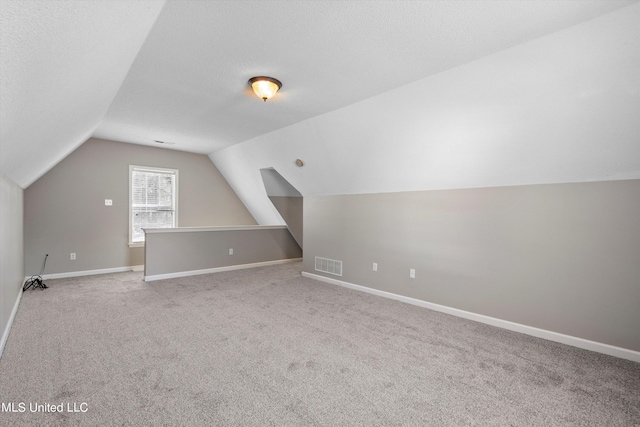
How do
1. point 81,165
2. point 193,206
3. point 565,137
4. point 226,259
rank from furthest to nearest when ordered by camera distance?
point 193,206
point 226,259
point 81,165
point 565,137

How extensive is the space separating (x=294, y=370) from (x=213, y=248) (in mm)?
3985

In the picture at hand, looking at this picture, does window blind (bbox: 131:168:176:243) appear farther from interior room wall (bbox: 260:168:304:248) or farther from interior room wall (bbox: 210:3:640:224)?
interior room wall (bbox: 210:3:640:224)

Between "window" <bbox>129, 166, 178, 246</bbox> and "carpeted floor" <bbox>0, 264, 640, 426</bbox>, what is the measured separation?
2517mm

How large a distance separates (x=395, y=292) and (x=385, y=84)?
2632 millimetres

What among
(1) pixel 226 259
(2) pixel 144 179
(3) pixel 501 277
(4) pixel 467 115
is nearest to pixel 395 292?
(3) pixel 501 277

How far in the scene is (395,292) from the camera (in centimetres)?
416

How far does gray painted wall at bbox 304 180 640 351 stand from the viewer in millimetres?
2555

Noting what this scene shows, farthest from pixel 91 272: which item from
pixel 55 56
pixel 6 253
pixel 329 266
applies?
pixel 55 56

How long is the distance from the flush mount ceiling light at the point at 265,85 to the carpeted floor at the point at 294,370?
2.35 metres

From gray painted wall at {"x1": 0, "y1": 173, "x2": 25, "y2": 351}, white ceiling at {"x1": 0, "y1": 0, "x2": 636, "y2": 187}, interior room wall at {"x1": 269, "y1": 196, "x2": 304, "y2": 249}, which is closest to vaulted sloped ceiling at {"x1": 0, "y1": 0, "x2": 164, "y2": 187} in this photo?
white ceiling at {"x1": 0, "y1": 0, "x2": 636, "y2": 187}

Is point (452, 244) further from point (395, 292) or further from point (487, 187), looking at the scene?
point (395, 292)

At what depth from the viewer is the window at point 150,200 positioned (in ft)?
19.8

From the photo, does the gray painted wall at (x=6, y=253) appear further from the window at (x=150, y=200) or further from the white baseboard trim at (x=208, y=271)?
the window at (x=150, y=200)

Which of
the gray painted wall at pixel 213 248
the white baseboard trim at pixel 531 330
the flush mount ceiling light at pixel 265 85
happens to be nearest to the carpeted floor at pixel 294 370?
the white baseboard trim at pixel 531 330
